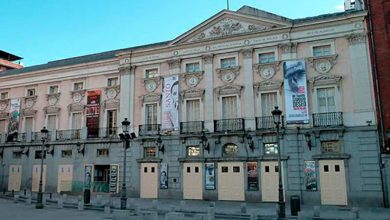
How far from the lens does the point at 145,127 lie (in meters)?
27.1

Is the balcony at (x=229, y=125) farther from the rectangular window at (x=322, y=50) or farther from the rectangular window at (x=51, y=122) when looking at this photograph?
the rectangular window at (x=51, y=122)

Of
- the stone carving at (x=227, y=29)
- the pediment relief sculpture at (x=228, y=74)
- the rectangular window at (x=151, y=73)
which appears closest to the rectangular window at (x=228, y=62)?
the pediment relief sculpture at (x=228, y=74)

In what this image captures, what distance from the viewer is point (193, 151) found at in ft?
83.6

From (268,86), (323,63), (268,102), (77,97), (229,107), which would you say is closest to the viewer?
(323,63)

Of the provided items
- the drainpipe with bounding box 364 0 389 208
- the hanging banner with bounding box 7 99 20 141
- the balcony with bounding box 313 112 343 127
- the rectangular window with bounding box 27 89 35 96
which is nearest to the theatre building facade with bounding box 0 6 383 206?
the balcony with bounding box 313 112 343 127

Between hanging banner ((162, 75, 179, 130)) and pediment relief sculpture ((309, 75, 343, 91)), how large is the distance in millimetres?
9943

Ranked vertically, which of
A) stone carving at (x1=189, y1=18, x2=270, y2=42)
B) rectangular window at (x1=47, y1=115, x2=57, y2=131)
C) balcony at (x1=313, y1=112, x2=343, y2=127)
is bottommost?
balcony at (x1=313, y1=112, x2=343, y2=127)

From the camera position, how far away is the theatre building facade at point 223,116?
861 inches

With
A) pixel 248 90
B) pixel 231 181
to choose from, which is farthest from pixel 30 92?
pixel 231 181

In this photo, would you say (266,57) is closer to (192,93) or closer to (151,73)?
(192,93)

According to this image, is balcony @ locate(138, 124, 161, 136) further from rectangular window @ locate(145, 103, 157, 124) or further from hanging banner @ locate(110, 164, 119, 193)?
hanging banner @ locate(110, 164, 119, 193)

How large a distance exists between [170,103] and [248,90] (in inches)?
242

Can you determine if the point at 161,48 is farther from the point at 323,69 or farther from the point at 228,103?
the point at 323,69

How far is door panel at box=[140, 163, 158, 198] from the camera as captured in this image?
85.3 feet
